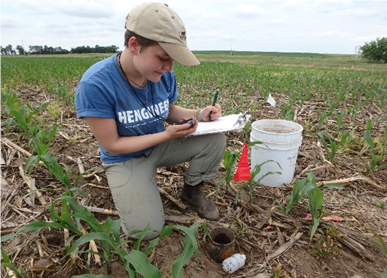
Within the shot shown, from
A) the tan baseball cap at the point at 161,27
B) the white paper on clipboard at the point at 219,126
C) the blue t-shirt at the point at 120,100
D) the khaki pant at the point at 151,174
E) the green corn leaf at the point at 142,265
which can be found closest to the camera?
the green corn leaf at the point at 142,265

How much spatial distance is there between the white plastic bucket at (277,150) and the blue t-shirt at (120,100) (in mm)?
945

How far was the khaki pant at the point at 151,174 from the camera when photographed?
1926 millimetres

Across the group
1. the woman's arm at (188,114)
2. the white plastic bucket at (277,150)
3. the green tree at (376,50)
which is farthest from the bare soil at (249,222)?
the green tree at (376,50)

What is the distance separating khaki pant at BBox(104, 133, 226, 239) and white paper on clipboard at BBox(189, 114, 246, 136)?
10cm

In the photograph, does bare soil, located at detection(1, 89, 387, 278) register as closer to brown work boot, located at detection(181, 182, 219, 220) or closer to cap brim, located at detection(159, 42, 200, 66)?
brown work boot, located at detection(181, 182, 219, 220)

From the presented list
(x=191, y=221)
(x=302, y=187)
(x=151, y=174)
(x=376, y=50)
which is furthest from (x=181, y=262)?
(x=376, y=50)

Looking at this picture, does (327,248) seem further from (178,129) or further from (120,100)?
(120,100)

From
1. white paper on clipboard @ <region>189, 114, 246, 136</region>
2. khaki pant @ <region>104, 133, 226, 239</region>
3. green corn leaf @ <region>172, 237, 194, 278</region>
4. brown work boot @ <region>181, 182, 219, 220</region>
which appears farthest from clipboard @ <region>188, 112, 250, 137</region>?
green corn leaf @ <region>172, 237, 194, 278</region>

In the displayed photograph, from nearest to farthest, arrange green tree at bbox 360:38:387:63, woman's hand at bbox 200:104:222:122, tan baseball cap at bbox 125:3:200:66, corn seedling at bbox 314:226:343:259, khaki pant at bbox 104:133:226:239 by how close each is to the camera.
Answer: tan baseball cap at bbox 125:3:200:66 < corn seedling at bbox 314:226:343:259 < khaki pant at bbox 104:133:226:239 < woman's hand at bbox 200:104:222:122 < green tree at bbox 360:38:387:63

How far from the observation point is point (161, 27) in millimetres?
1479

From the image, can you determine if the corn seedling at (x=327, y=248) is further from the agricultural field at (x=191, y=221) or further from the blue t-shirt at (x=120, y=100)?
the blue t-shirt at (x=120, y=100)

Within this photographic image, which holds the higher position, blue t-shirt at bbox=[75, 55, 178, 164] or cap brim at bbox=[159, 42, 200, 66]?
cap brim at bbox=[159, 42, 200, 66]

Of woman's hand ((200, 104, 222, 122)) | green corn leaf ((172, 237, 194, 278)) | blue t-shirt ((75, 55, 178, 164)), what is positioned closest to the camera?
green corn leaf ((172, 237, 194, 278))

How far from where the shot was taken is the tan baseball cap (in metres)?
1.48
